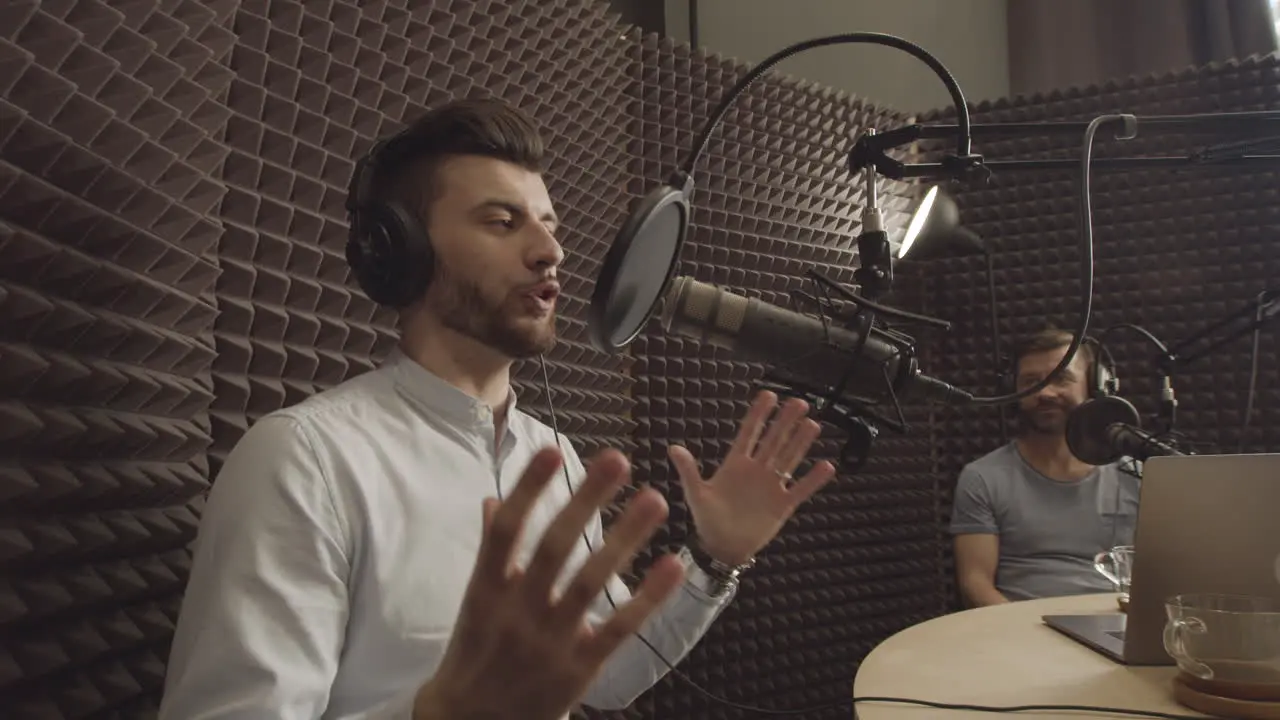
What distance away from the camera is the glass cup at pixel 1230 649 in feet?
2.70

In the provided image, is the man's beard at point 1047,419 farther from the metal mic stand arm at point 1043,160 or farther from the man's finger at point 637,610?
the man's finger at point 637,610

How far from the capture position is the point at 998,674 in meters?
0.98

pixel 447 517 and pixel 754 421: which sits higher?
pixel 754 421

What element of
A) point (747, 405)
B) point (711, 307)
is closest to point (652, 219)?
point (711, 307)

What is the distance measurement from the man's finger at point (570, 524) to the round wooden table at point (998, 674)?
0.48m

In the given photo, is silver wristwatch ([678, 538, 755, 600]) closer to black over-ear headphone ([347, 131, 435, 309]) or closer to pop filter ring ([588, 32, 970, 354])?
pop filter ring ([588, 32, 970, 354])

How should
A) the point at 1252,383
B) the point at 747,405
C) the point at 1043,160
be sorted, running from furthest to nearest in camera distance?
the point at 747,405 → the point at 1252,383 → the point at 1043,160

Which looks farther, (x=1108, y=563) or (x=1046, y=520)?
(x=1046, y=520)

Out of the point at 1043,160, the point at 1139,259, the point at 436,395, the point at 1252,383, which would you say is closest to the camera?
the point at 1043,160

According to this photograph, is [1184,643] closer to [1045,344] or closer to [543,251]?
[543,251]

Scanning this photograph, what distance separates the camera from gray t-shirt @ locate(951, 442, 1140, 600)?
7.30ft

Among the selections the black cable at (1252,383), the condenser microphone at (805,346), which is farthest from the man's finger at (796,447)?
the black cable at (1252,383)

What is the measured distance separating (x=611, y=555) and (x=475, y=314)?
0.70 meters

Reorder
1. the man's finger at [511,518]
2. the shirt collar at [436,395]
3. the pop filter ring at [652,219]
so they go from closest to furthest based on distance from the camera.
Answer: the man's finger at [511,518] → the pop filter ring at [652,219] → the shirt collar at [436,395]
